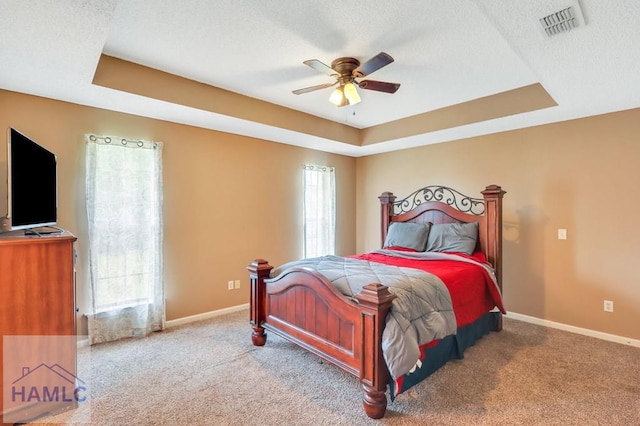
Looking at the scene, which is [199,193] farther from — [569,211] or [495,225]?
[569,211]

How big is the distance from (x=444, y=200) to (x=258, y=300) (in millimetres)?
2955

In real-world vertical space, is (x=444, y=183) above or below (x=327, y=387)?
above

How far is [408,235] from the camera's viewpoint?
3.95 metres

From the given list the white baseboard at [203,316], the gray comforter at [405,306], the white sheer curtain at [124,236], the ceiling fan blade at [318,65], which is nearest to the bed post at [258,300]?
the gray comforter at [405,306]

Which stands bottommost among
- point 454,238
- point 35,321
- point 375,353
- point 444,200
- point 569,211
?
point 375,353

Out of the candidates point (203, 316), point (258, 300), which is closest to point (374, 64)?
point (258, 300)

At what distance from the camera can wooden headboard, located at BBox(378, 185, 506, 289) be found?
136 inches

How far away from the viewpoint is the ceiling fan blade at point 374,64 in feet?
7.12

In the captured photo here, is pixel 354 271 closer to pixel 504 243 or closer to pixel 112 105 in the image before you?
pixel 504 243

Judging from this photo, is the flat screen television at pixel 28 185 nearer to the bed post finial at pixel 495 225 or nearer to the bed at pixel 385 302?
the bed at pixel 385 302

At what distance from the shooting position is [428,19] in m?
2.12

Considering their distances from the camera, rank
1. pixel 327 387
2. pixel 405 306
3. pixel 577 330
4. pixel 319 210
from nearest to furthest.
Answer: pixel 405 306, pixel 327 387, pixel 577 330, pixel 319 210

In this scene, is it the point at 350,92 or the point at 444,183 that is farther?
the point at 444,183

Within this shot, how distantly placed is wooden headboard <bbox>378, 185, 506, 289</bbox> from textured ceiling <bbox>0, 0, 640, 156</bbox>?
100cm
